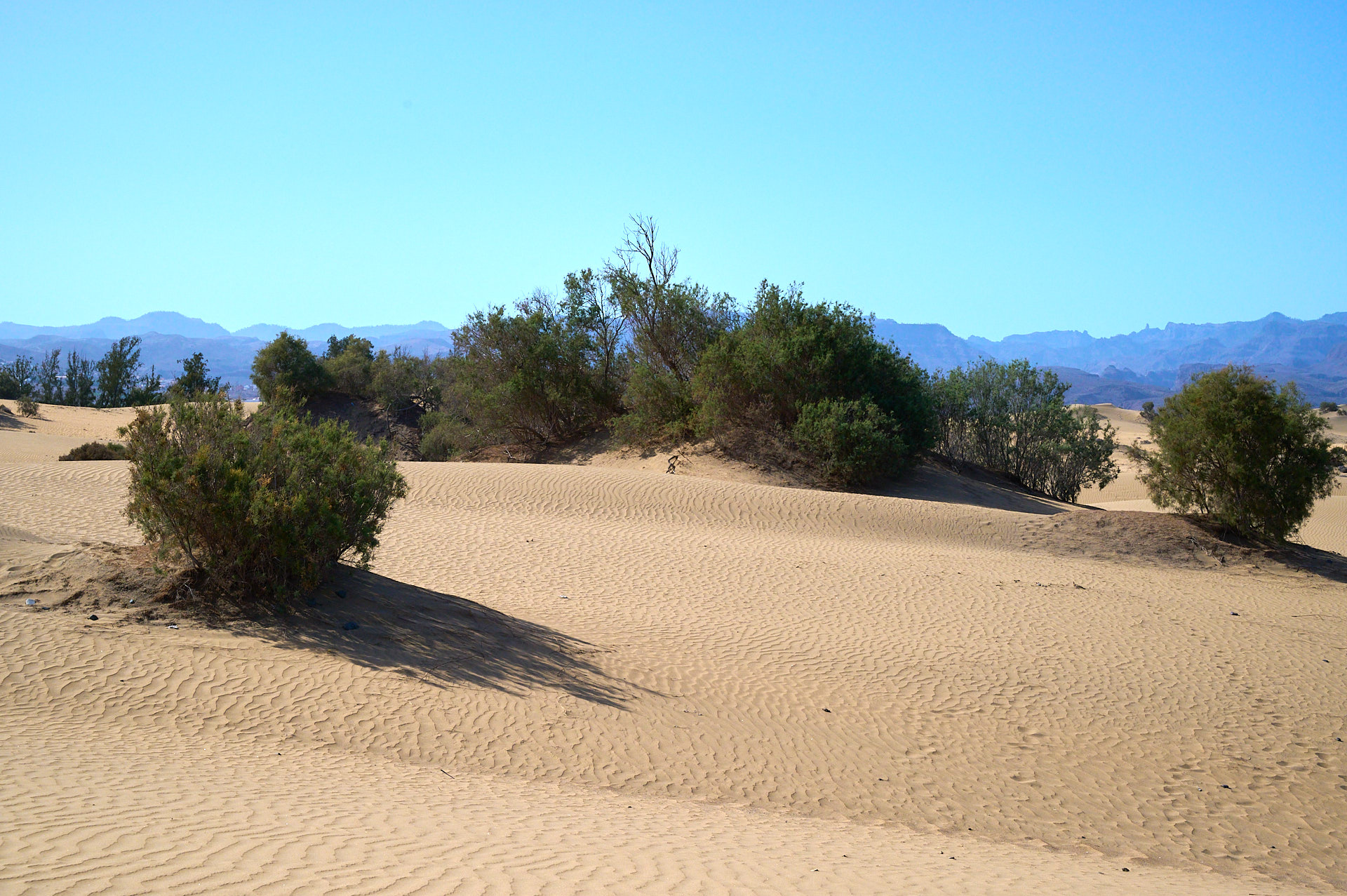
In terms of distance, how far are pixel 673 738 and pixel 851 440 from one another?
52.6 feet

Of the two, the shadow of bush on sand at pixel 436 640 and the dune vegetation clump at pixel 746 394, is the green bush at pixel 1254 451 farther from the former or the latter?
the shadow of bush on sand at pixel 436 640

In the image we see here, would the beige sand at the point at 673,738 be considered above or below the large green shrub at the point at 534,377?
below

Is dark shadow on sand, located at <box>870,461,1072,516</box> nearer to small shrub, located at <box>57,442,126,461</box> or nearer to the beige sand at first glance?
the beige sand

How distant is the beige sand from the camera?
408 cm

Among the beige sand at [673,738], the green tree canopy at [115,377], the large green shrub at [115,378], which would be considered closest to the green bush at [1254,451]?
the beige sand at [673,738]

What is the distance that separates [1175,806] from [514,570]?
8.35m

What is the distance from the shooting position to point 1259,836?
5.99 m

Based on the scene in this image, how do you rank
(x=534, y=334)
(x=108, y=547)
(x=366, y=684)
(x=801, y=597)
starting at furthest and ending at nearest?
(x=534, y=334) → (x=801, y=597) → (x=108, y=547) → (x=366, y=684)

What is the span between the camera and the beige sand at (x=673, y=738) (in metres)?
4.08

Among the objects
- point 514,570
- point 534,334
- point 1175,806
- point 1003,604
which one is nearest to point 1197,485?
point 1003,604

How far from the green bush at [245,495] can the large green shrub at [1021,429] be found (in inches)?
774

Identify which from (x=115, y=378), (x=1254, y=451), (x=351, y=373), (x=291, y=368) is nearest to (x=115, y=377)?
(x=115, y=378)

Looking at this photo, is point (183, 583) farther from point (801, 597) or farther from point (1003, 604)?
point (1003, 604)

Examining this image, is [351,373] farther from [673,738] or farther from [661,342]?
[673,738]
